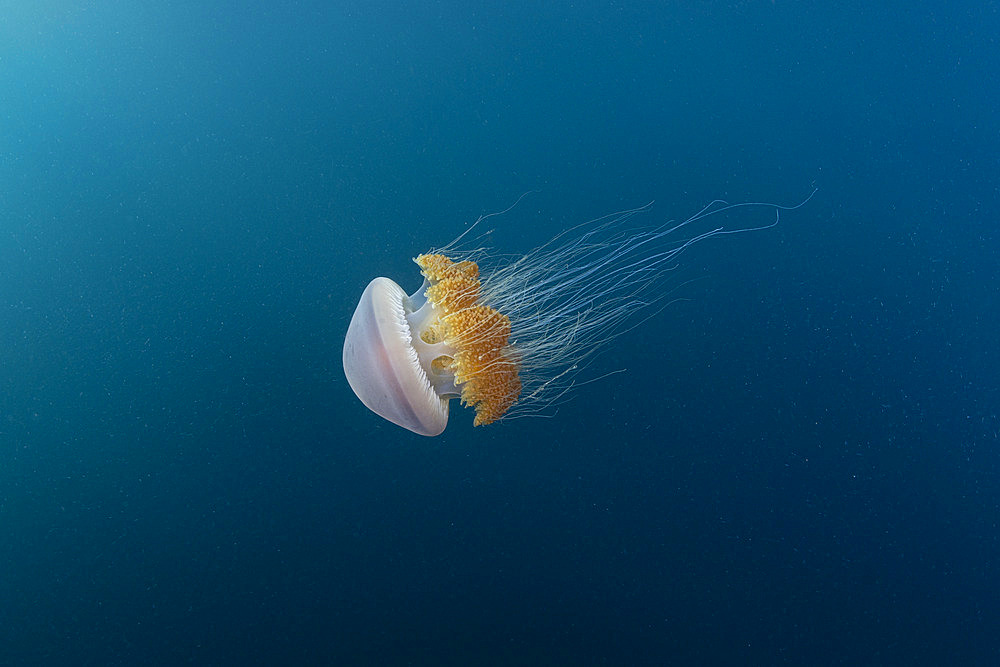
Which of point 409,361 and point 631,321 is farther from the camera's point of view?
point 631,321

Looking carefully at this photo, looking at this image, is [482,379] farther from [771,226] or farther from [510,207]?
[771,226]

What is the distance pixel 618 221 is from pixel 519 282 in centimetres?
51

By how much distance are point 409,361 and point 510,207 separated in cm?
84

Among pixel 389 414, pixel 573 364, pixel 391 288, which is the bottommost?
pixel 389 414

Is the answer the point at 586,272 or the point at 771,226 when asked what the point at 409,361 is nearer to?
the point at 586,272

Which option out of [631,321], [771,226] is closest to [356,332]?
[631,321]

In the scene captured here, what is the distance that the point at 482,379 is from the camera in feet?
9.39

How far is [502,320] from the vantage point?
9.45ft

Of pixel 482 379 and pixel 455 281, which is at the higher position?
pixel 455 281

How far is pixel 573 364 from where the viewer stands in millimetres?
3195

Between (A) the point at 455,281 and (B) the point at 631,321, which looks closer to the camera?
(A) the point at 455,281

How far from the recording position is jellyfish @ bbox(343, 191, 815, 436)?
111 inches

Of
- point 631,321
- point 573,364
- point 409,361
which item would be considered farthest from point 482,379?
point 631,321

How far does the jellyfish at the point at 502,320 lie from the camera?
2.81 m
